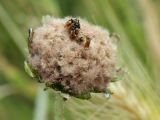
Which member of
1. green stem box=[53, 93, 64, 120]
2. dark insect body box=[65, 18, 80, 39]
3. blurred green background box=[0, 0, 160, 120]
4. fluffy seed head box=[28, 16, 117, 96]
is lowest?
green stem box=[53, 93, 64, 120]

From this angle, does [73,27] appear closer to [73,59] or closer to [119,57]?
[73,59]

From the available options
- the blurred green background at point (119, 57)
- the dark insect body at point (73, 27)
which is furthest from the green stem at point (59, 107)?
the dark insect body at point (73, 27)

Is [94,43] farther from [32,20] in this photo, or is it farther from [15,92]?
[15,92]

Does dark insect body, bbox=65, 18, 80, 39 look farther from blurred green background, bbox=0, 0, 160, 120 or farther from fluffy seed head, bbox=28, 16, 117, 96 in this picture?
blurred green background, bbox=0, 0, 160, 120

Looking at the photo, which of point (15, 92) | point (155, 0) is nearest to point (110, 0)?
point (155, 0)

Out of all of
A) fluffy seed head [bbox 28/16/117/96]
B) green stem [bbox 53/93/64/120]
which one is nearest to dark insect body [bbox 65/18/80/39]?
fluffy seed head [bbox 28/16/117/96]

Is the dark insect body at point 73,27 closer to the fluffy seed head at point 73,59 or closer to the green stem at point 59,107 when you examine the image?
the fluffy seed head at point 73,59

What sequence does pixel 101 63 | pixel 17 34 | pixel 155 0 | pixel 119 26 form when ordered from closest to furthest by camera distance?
pixel 101 63 → pixel 119 26 → pixel 155 0 → pixel 17 34

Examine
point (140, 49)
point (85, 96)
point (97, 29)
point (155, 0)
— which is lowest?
point (85, 96)
